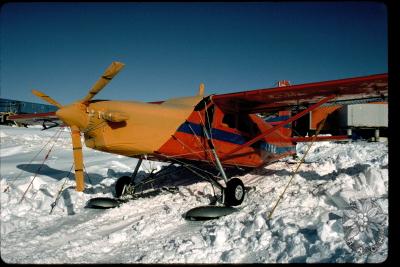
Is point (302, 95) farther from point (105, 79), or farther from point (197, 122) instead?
point (105, 79)

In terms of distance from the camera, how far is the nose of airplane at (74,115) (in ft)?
19.5

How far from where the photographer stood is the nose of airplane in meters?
5.95

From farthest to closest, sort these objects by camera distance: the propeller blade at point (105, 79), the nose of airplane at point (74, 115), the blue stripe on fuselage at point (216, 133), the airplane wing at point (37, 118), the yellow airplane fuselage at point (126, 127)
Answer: the airplane wing at point (37, 118), the blue stripe on fuselage at point (216, 133), the yellow airplane fuselage at point (126, 127), the nose of airplane at point (74, 115), the propeller blade at point (105, 79)

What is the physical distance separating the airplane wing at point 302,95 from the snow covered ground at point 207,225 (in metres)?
1.76

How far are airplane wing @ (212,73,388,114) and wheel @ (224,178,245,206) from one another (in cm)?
207

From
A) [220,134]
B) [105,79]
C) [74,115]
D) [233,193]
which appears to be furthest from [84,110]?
[233,193]

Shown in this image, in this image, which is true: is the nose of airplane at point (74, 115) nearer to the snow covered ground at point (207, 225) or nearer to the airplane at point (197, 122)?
the airplane at point (197, 122)

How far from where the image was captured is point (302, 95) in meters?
7.50

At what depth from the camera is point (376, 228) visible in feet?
12.7

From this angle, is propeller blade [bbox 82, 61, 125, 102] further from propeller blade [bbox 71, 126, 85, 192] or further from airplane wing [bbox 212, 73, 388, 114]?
airplane wing [bbox 212, 73, 388, 114]

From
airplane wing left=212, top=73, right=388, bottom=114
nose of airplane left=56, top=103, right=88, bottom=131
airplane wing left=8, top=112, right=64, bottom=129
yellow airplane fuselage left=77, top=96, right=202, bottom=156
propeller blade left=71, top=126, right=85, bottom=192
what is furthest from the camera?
airplane wing left=8, top=112, right=64, bottom=129

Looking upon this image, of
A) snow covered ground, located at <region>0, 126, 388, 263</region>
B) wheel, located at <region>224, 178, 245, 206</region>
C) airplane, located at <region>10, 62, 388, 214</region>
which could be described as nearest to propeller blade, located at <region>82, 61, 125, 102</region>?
airplane, located at <region>10, 62, 388, 214</region>

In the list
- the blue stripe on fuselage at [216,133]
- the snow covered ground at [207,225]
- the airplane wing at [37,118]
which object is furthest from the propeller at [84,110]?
the airplane wing at [37,118]
